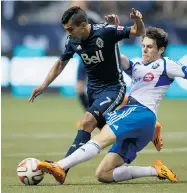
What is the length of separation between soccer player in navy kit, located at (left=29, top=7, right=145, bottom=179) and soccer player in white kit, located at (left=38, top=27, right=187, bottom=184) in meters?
0.27

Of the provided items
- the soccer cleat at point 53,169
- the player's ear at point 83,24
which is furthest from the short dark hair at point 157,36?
the soccer cleat at point 53,169

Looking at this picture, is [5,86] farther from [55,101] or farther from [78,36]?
→ [78,36]

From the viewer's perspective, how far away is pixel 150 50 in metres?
8.81

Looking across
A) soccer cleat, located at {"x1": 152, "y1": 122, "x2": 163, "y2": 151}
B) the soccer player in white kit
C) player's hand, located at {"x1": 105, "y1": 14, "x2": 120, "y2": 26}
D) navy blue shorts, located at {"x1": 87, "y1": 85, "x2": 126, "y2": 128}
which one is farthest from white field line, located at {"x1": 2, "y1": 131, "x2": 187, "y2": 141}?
the soccer player in white kit

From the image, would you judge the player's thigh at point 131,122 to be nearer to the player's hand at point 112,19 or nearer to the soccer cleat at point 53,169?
the soccer cleat at point 53,169

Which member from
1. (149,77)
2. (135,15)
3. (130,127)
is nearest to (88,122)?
(130,127)

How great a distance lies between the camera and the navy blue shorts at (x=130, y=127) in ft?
27.9

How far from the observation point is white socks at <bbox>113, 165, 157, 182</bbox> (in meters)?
8.68

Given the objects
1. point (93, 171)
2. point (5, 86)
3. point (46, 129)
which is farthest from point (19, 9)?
point (93, 171)

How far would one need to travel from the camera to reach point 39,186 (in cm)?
850

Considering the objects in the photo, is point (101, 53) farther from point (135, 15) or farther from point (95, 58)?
point (135, 15)

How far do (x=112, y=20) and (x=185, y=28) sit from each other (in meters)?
12.8

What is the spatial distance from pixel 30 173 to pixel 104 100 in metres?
1.18

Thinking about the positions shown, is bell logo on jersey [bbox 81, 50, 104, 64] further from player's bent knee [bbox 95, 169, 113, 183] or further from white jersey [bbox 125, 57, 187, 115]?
player's bent knee [bbox 95, 169, 113, 183]
